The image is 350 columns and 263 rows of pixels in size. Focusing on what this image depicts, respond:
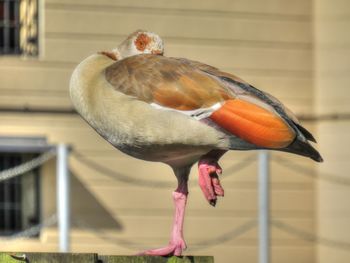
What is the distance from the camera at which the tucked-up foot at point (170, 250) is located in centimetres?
293

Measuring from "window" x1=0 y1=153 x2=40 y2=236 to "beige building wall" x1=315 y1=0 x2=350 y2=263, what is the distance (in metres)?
2.58

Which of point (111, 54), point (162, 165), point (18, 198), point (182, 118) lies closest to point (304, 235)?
point (162, 165)

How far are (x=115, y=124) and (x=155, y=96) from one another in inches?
5.0

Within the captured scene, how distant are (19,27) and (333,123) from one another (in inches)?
116

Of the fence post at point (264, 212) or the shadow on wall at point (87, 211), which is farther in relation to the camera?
the shadow on wall at point (87, 211)

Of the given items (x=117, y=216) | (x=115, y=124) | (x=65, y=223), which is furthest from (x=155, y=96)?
(x=117, y=216)

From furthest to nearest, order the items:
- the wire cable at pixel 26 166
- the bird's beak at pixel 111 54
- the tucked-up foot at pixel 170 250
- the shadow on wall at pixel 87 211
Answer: the shadow on wall at pixel 87 211
the wire cable at pixel 26 166
the bird's beak at pixel 111 54
the tucked-up foot at pixel 170 250

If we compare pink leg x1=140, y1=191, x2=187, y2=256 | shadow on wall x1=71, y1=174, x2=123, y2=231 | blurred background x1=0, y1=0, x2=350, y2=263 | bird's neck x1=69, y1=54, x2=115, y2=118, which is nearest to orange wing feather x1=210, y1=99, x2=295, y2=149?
pink leg x1=140, y1=191, x2=187, y2=256

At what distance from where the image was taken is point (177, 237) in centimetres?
302

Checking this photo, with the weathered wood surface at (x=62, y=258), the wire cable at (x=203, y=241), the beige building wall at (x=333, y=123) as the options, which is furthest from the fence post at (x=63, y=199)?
the weathered wood surface at (x=62, y=258)

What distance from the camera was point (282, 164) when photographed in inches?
429

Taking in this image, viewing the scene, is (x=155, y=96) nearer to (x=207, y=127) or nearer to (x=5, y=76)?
(x=207, y=127)

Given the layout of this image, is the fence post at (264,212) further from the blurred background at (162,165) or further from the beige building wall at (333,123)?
the beige building wall at (333,123)

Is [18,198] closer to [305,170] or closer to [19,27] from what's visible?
[19,27]
